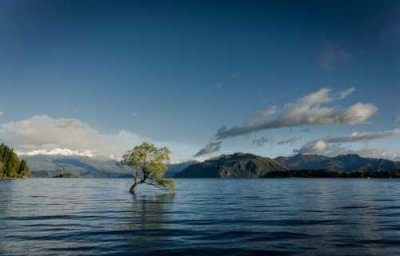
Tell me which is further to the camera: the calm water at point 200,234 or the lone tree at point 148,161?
the lone tree at point 148,161

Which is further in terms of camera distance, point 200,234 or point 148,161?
point 148,161

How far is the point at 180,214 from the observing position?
75.4 meters

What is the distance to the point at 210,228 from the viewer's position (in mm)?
56406

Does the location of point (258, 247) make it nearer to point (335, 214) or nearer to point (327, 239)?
point (327, 239)

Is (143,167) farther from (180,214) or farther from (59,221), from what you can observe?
(59,221)

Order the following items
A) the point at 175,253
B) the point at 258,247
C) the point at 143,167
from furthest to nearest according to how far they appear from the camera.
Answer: the point at 143,167, the point at 258,247, the point at 175,253

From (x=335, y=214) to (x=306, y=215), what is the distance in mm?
5301

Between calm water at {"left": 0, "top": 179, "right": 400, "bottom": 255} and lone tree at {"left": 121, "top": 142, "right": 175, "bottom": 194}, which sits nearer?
calm water at {"left": 0, "top": 179, "right": 400, "bottom": 255}

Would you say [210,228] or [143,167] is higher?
[143,167]

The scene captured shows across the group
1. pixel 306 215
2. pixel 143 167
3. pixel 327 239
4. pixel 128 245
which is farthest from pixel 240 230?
pixel 143 167

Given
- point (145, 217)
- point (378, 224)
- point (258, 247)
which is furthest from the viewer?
point (145, 217)

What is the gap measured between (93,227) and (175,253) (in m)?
20.0

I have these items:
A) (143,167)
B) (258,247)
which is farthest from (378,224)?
(143,167)

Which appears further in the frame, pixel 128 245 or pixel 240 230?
pixel 240 230
